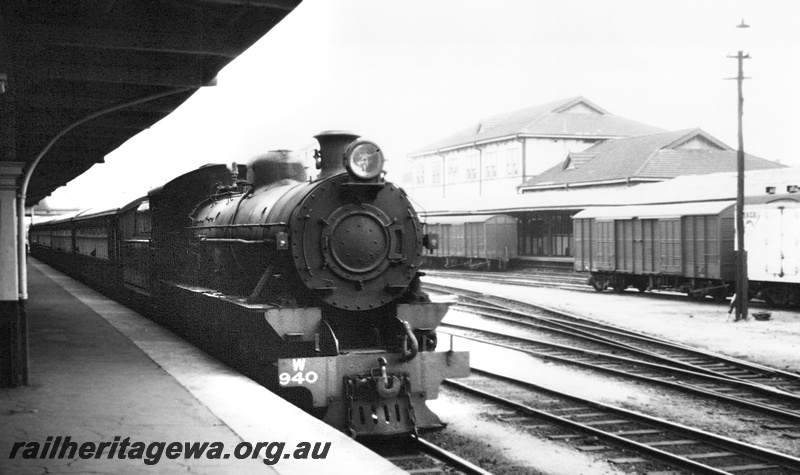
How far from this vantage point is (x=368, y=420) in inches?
331

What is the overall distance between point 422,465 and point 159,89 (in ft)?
19.4

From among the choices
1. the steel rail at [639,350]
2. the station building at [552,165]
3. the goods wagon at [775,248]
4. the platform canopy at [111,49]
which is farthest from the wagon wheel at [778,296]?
the platform canopy at [111,49]

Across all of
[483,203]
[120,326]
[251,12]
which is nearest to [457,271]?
[483,203]

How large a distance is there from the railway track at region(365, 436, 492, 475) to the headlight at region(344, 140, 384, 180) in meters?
2.75

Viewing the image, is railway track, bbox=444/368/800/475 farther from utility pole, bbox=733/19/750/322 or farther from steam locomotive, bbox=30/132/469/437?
utility pole, bbox=733/19/750/322

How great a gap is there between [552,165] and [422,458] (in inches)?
1900

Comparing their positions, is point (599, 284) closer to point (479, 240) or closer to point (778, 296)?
point (778, 296)

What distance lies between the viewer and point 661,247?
85.8ft

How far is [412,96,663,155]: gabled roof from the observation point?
54.9 metres

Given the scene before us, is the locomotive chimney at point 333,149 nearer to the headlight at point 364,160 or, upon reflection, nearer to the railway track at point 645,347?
the headlight at point 364,160

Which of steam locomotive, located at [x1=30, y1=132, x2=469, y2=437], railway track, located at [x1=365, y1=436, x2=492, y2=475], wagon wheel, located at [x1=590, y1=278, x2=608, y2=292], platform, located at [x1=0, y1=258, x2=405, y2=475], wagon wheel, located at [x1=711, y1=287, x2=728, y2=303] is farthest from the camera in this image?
wagon wheel, located at [x1=590, y1=278, x2=608, y2=292]

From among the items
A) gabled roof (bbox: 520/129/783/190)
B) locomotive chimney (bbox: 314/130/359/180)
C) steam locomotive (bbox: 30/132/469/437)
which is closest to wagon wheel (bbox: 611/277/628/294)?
gabled roof (bbox: 520/129/783/190)

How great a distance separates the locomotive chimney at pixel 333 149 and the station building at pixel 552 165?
27340 mm

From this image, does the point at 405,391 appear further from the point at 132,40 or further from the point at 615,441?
the point at 132,40
